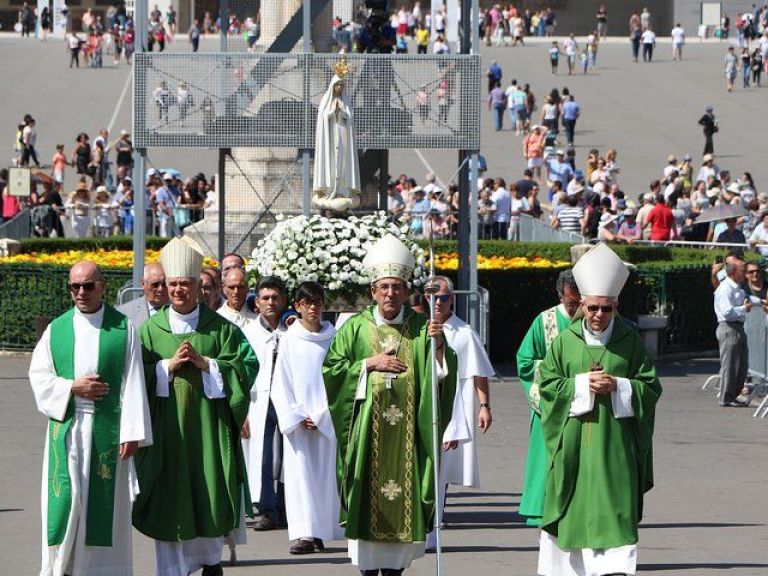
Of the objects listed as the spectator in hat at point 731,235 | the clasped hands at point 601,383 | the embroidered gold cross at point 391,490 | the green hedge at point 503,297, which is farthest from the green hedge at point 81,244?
the clasped hands at point 601,383

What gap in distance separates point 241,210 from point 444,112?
482cm

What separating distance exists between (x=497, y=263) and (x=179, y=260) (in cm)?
1355

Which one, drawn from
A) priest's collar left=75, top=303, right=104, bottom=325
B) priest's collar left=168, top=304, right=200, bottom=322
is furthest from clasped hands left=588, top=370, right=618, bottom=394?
priest's collar left=75, top=303, right=104, bottom=325

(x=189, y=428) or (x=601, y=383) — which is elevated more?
(x=601, y=383)

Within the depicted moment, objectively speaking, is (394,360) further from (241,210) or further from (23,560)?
(241,210)

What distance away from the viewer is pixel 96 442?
973cm

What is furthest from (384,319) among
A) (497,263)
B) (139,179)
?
(497,263)

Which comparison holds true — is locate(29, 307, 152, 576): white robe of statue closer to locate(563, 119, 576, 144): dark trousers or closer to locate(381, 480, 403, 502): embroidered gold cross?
locate(381, 480, 403, 502): embroidered gold cross

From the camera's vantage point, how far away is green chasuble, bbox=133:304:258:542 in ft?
32.8

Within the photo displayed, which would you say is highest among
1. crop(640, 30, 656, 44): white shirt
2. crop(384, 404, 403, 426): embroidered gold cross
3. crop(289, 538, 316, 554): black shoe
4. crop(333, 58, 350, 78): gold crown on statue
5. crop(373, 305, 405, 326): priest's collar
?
crop(640, 30, 656, 44): white shirt

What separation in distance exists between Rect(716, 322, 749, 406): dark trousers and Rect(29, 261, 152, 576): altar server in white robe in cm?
1016

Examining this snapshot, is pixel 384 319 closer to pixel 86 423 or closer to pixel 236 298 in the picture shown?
pixel 86 423

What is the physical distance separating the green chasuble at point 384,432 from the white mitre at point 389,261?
Result: 0.26m

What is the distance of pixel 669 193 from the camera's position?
32.8 m
